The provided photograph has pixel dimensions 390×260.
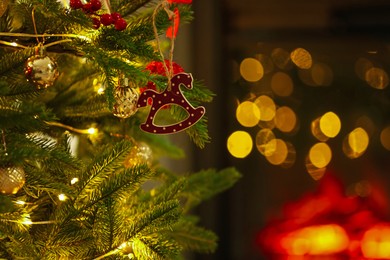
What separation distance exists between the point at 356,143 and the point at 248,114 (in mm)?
294

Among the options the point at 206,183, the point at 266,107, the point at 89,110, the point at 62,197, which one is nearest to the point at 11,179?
the point at 62,197

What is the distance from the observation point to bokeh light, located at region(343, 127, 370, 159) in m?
1.70

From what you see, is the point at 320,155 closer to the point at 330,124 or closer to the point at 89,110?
the point at 330,124

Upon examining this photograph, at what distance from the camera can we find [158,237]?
71 centimetres

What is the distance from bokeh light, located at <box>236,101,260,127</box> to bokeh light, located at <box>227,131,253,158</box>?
3 centimetres

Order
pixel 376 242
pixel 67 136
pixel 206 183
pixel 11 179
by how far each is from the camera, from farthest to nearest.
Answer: pixel 376 242, pixel 206 183, pixel 67 136, pixel 11 179

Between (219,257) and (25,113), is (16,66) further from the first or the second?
(219,257)

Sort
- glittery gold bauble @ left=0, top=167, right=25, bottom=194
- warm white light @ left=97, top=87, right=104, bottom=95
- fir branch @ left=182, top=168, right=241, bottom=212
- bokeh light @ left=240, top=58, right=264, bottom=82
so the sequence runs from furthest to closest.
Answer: bokeh light @ left=240, top=58, right=264, bottom=82
fir branch @ left=182, top=168, right=241, bottom=212
warm white light @ left=97, top=87, right=104, bottom=95
glittery gold bauble @ left=0, top=167, right=25, bottom=194

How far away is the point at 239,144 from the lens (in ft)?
5.86

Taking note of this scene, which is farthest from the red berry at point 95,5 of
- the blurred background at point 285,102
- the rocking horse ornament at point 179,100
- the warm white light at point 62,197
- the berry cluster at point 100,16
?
the blurred background at point 285,102

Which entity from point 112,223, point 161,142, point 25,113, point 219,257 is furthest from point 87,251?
point 219,257

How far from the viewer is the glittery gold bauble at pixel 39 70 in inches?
26.7

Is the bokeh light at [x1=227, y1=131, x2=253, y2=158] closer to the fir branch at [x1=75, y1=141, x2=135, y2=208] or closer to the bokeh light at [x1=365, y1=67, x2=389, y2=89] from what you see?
the bokeh light at [x1=365, y1=67, x2=389, y2=89]

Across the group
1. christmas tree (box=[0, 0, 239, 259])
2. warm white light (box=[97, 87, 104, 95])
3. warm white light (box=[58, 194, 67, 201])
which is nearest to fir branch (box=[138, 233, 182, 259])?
christmas tree (box=[0, 0, 239, 259])
